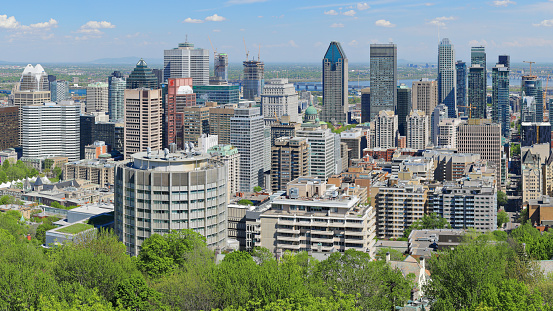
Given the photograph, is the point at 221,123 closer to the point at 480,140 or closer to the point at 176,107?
the point at 176,107

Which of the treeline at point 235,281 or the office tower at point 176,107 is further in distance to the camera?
the office tower at point 176,107

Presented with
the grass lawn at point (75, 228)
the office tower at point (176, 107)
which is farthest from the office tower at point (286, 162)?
the grass lawn at point (75, 228)

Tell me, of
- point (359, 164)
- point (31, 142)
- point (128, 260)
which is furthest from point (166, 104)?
point (128, 260)

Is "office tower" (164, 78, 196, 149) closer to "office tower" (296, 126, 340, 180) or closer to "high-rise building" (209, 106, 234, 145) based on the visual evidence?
"high-rise building" (209, 106, 234, 145)

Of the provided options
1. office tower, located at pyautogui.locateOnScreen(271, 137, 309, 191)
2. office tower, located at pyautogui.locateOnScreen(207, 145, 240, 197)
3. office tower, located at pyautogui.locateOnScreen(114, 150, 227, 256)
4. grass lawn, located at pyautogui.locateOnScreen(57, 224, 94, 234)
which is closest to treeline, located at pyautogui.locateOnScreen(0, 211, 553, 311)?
office tower, located at pyautogui.locateOnScreen(114, 150, 227, 256)

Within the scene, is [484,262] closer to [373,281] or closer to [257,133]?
[373,281]

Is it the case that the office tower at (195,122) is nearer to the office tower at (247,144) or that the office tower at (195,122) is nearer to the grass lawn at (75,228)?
the office tower at (247,144)
